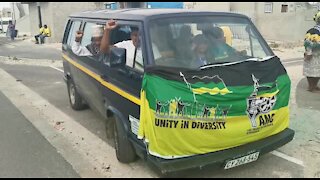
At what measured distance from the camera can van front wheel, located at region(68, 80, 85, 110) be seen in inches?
265

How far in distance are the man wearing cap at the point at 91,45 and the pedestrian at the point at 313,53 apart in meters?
A: 4.47

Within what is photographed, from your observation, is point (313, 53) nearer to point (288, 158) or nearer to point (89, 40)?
point (288, 158)

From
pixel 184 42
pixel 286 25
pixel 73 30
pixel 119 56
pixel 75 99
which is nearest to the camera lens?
pixel 184 42

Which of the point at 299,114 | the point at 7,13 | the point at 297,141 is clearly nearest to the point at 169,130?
the point at 297,141

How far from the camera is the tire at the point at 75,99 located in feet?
22.1

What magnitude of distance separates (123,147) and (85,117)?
2.45m

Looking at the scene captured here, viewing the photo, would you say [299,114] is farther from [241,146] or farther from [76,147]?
[76,147]

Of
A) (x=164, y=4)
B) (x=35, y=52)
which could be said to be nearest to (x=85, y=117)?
(x=35, y=52)

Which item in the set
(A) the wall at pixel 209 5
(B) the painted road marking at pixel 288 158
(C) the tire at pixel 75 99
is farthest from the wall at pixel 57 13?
(B) the painted road marking at pixel 288 158

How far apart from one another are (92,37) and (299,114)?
3.85m

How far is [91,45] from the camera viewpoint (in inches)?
212

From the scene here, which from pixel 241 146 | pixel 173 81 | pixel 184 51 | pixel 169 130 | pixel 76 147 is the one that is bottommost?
pixel 76 147

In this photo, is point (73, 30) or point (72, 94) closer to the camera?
point (73, 30)

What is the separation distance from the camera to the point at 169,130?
132 inches
